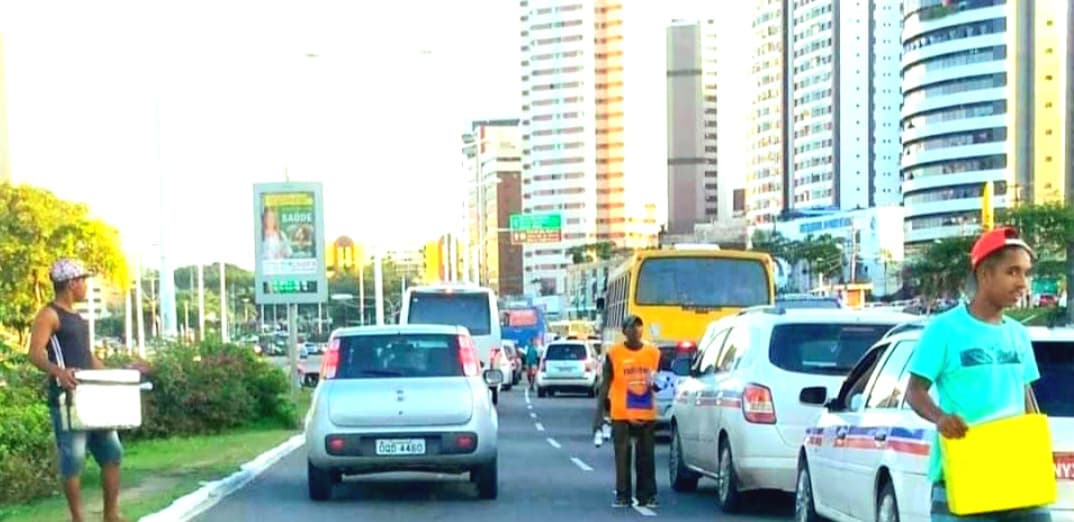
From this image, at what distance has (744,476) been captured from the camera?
1349cm

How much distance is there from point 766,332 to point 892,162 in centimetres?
16260

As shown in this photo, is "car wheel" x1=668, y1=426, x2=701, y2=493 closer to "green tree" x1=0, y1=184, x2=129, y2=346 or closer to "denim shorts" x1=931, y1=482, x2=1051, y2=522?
"denim shorts" x1=931, y1=482, x2=1051, y2=522

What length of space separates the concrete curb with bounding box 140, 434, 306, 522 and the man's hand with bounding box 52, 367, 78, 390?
2278 millimetres

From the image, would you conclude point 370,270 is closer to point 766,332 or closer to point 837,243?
point 837,243

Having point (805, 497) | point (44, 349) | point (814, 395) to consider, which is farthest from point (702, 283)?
point (44, 349)

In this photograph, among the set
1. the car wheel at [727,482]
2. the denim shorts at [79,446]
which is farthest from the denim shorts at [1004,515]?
the car wheel at [727,482]

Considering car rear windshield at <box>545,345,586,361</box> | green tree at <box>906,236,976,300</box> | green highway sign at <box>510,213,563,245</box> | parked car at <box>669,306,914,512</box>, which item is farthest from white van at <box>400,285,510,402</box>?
green tree at <box>906,236,976,300</box>

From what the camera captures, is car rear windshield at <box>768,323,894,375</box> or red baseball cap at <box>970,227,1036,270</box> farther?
car rear windshield at <box>768,323,894,375</box>

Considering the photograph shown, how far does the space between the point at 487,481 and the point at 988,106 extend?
404ft

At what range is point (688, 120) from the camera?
623 ft

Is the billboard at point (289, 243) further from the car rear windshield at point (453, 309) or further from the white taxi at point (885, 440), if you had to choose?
the white taxi at point (885, 440)

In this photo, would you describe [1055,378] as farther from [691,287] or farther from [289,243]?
[289,243]

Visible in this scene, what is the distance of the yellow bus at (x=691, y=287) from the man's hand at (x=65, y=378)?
1489 cm

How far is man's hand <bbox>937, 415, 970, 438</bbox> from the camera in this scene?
620cm
